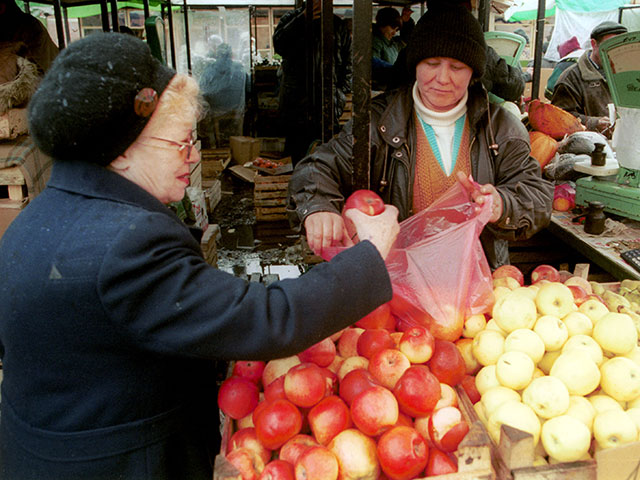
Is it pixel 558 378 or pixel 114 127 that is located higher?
pixel 114 127

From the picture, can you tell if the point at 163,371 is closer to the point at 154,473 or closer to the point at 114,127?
the point at 154,473

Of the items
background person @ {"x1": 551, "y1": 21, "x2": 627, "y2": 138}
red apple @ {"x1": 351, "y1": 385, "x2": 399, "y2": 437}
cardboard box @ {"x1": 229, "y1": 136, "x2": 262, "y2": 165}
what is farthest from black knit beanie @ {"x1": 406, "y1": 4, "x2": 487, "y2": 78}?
cardboard box @ {"x1": 229, "y1": 136, "x2": 262, "y2": 165}

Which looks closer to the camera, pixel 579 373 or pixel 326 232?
pixel 579 373

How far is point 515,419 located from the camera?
1.32 metres

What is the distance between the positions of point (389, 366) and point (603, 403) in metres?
0.59

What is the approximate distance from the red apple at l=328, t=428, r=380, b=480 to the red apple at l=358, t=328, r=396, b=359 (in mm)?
325

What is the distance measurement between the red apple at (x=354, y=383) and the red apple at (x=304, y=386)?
7cm

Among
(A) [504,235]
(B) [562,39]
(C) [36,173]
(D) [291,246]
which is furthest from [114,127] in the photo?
(B) [562,39]

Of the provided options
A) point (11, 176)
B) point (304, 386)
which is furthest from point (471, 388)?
point (11, 176)

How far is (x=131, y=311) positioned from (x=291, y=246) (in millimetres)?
4801

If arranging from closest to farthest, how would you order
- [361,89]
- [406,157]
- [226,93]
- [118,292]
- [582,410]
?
1. [118,292]
2. [582,410]
3. [361,89]
4. [406,157]
5. [226,93]

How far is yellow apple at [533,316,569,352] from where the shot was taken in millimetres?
1587

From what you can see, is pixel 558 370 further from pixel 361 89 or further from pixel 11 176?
pixel 11 176

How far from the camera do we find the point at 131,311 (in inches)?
41.9
